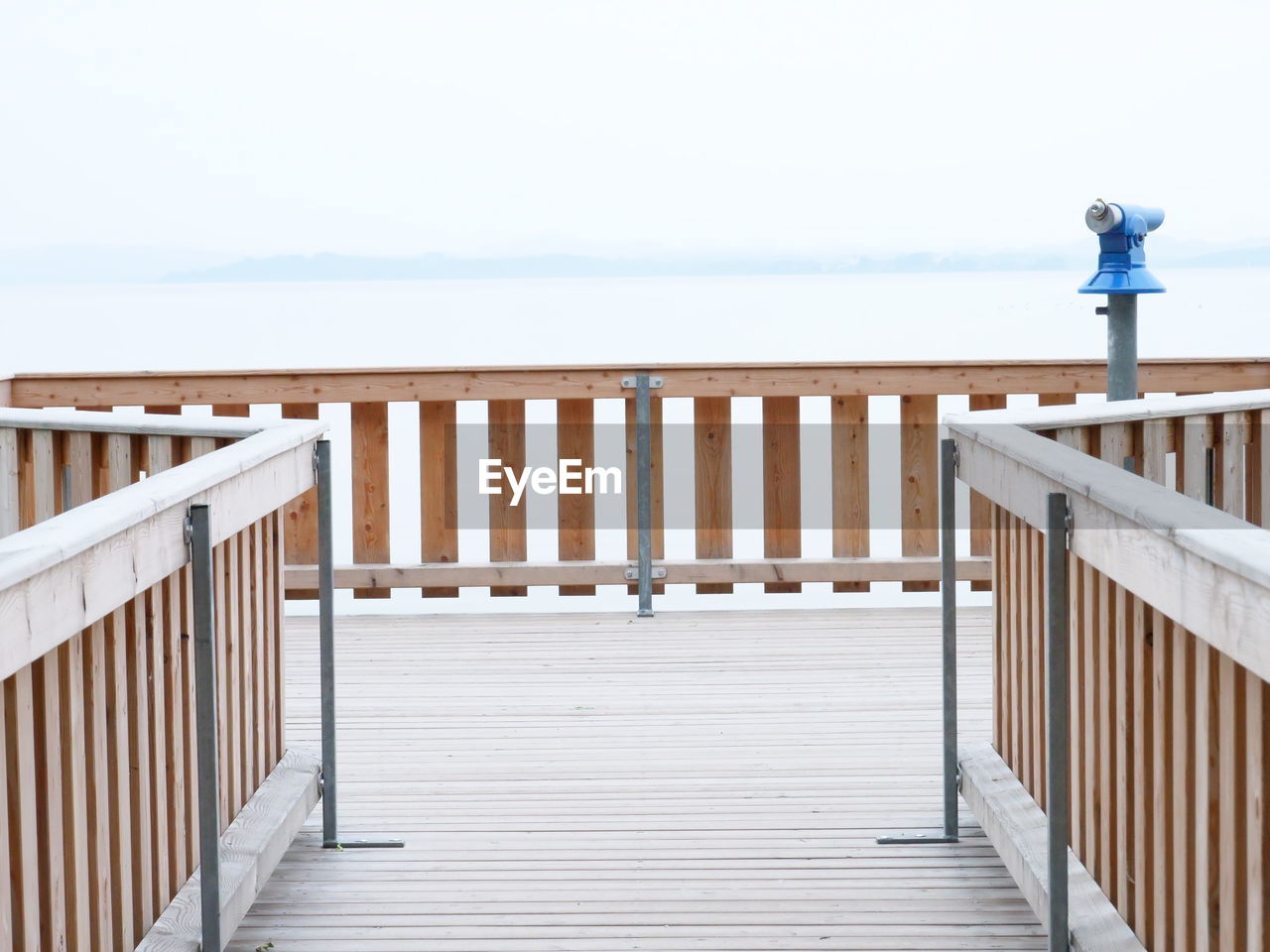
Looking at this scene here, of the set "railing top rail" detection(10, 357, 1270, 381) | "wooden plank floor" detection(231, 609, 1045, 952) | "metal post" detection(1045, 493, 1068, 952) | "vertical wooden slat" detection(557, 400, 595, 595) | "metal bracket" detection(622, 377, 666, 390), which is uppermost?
"railing top rail" detection(10, 357, 1270, 381)

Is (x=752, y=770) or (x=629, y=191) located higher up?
(x=629, y=191)

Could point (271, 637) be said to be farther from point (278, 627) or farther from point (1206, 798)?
point (1206, 798)

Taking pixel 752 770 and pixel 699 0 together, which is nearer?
pixel 752 770

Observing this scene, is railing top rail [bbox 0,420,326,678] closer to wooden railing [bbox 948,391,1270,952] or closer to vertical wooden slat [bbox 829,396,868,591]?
wooden railing [bbox 948,391,1270,952]

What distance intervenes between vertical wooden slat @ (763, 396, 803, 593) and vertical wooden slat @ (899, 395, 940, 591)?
0.40m

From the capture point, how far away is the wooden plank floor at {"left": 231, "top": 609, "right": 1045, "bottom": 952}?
8.96ft

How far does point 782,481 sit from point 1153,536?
146 inches

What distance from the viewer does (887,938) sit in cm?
263

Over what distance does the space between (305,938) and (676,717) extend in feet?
5.35

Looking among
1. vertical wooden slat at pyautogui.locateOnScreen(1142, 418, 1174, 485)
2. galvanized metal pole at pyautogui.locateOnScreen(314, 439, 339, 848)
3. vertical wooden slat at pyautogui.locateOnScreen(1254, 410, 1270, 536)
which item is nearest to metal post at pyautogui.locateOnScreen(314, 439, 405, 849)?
galvanized metal pole at pyautogui.locateOnScreen(314, 439, 339, 848)

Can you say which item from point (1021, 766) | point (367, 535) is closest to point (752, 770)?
point (1021, 766)

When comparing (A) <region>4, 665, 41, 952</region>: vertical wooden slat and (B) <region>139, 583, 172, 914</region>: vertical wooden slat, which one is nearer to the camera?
(A) <region>4, 665, 41, 952</region>: vertical wooden slat

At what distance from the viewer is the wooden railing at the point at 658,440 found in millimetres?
5348

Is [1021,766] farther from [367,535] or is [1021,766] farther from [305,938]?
[367,535]
